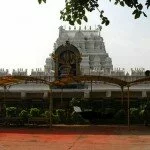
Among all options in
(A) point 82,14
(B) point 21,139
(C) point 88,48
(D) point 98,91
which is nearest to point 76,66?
(D) point 98,91

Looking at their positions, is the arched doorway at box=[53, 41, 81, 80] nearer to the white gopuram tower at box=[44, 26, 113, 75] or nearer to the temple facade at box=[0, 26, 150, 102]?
the temple facade at box=[0, 26, 150, 102]

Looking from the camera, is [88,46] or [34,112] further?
[88,46]

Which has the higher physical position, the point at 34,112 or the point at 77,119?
the point at 34,112

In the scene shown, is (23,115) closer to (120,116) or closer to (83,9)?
(120,116)

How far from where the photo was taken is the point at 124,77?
117ft

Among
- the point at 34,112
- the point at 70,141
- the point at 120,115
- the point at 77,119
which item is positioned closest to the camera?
the point at 70,141

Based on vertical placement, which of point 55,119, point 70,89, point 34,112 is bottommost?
point 55,119

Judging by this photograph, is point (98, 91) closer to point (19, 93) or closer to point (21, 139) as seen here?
point (19, 93)

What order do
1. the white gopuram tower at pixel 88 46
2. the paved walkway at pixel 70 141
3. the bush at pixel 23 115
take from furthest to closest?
the white gopuram tower at pixel 88 46, the bush at pixel 23 115, the paved walkway at pixel 70 141

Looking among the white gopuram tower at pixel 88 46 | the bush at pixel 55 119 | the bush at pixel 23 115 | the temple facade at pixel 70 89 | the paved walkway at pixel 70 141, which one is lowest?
the paved walkway at pixel 70 141

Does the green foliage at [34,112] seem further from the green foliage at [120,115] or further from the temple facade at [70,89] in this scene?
the green foliage at [120,115]

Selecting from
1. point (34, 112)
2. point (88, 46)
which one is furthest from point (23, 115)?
point (88, 46)

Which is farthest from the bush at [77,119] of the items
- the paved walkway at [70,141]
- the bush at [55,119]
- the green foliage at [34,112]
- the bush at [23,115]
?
the paved walkway at [70,141]

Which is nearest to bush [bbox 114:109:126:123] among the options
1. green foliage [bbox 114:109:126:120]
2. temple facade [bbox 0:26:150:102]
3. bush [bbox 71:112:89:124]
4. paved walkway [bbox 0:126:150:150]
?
green foliage [bbox 114:109:126:120]
